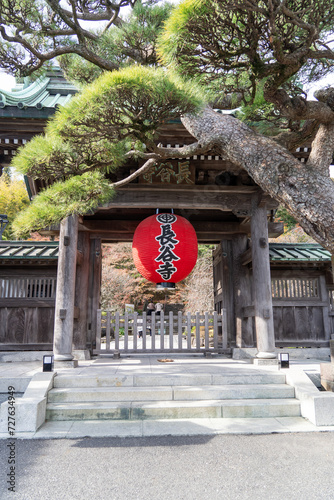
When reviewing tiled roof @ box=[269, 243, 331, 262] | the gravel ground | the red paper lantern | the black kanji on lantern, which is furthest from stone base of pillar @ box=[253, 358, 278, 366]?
tiled roof @ box=[269, 243, 331, 262]

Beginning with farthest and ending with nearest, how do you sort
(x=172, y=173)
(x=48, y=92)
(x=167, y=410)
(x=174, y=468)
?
(x=48, y=92), (x=172, y=173), (x=167, y=410), (x=174, y=468)

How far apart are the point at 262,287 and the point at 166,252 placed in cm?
246

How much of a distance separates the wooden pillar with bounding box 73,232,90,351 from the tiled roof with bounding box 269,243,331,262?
5245 mm

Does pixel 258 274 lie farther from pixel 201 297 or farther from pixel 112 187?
pixel 201 297

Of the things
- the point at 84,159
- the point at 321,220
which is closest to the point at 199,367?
the point at 321,220

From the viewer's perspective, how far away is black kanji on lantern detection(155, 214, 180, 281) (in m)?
6.68

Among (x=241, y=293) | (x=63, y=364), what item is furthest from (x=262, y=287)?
(x=63, y=364)

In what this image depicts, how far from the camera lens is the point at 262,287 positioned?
7586 millimetres

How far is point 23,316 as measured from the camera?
9164 millimetres

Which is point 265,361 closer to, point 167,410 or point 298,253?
point 167,410

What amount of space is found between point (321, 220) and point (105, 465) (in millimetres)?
3479

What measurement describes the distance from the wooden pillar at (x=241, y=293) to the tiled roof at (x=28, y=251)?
5.07m

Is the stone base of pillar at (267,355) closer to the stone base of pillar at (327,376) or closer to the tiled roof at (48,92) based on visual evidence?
the stone base of pillar at (327,376)

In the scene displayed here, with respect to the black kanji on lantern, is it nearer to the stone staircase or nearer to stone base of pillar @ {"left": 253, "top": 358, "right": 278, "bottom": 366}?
the stone staircase
